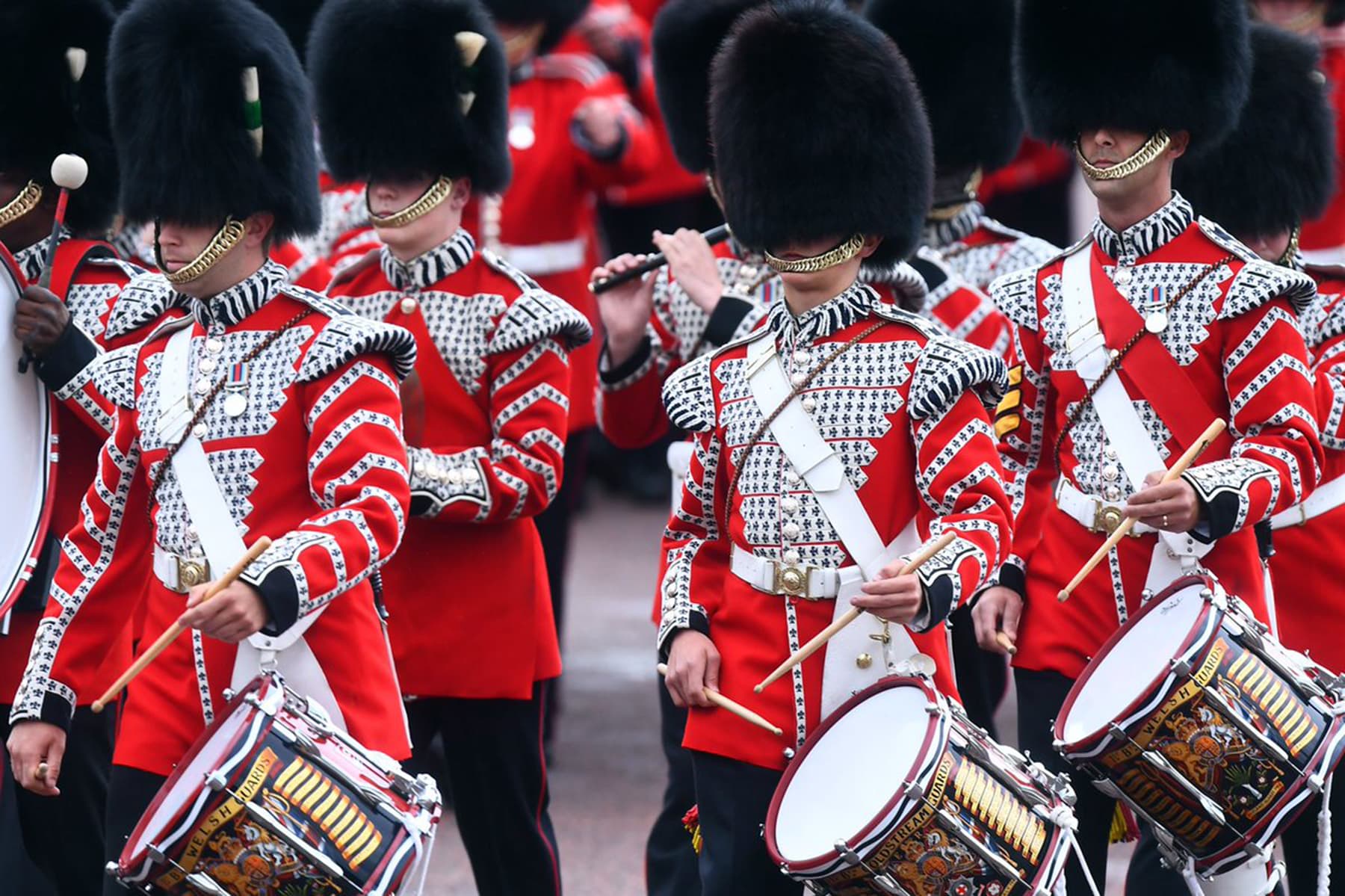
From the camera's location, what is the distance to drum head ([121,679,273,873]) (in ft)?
12.3

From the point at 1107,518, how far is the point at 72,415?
2.01 metres

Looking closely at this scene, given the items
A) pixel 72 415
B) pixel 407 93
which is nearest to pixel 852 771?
pixel 72 415

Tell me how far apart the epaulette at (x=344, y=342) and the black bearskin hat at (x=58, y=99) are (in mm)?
1092

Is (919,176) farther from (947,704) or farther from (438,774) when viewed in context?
(438,774)

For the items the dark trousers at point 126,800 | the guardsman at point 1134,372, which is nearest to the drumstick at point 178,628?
the dark trousers at point 126,800

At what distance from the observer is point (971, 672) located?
5504 millimetres

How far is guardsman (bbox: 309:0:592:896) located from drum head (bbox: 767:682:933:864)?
1.12 metres

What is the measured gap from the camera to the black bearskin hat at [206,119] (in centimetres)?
435

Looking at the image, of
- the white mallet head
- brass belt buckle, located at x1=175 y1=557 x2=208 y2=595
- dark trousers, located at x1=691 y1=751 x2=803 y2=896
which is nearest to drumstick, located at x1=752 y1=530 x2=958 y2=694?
dark trousers, located at x1=691 y1=751 x2=803 y2=896

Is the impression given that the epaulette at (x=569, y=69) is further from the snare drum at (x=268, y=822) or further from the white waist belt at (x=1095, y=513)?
the snare drum at (x=268, y=822)

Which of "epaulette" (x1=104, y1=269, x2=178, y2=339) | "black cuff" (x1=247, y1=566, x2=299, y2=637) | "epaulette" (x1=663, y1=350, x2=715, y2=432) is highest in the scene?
"black cuff" (x1=247, y1=566, x2=299, y2=637)

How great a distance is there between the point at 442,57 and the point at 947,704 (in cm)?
215

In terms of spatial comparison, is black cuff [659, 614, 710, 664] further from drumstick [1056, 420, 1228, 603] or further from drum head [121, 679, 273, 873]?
drum head [121, 679, 273, 873]

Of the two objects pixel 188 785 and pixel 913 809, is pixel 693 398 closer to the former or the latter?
pixel 913 809
